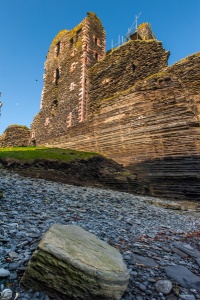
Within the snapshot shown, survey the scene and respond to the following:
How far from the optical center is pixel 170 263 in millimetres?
4020

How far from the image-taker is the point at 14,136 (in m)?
34.4

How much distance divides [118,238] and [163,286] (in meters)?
1.80

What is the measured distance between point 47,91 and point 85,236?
31.9 meters

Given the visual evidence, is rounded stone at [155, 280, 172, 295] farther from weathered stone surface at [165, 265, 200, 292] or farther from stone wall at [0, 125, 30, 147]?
stone wall at [0, 125, 30, 147]

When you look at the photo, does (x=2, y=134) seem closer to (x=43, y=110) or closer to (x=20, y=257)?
(x=43, y=110)

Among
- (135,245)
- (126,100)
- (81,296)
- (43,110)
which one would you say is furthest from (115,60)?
(81,296)

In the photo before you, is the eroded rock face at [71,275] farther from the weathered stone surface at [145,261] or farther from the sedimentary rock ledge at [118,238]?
the weathered stone surface at [145,261]

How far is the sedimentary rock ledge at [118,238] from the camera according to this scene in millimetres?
2977

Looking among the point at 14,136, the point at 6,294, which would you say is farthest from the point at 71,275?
the point at 14,136

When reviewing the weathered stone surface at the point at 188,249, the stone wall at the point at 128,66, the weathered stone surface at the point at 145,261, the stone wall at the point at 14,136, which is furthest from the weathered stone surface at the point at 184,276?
the stone wall at the point at 14,136

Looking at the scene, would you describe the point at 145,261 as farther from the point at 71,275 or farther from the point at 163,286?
the point at 71,275

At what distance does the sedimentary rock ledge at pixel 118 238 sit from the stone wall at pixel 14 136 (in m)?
26.7

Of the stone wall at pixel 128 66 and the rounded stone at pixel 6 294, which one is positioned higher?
the stone wall at pixel 128 66

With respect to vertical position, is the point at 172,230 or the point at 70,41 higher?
the point at 70,41
